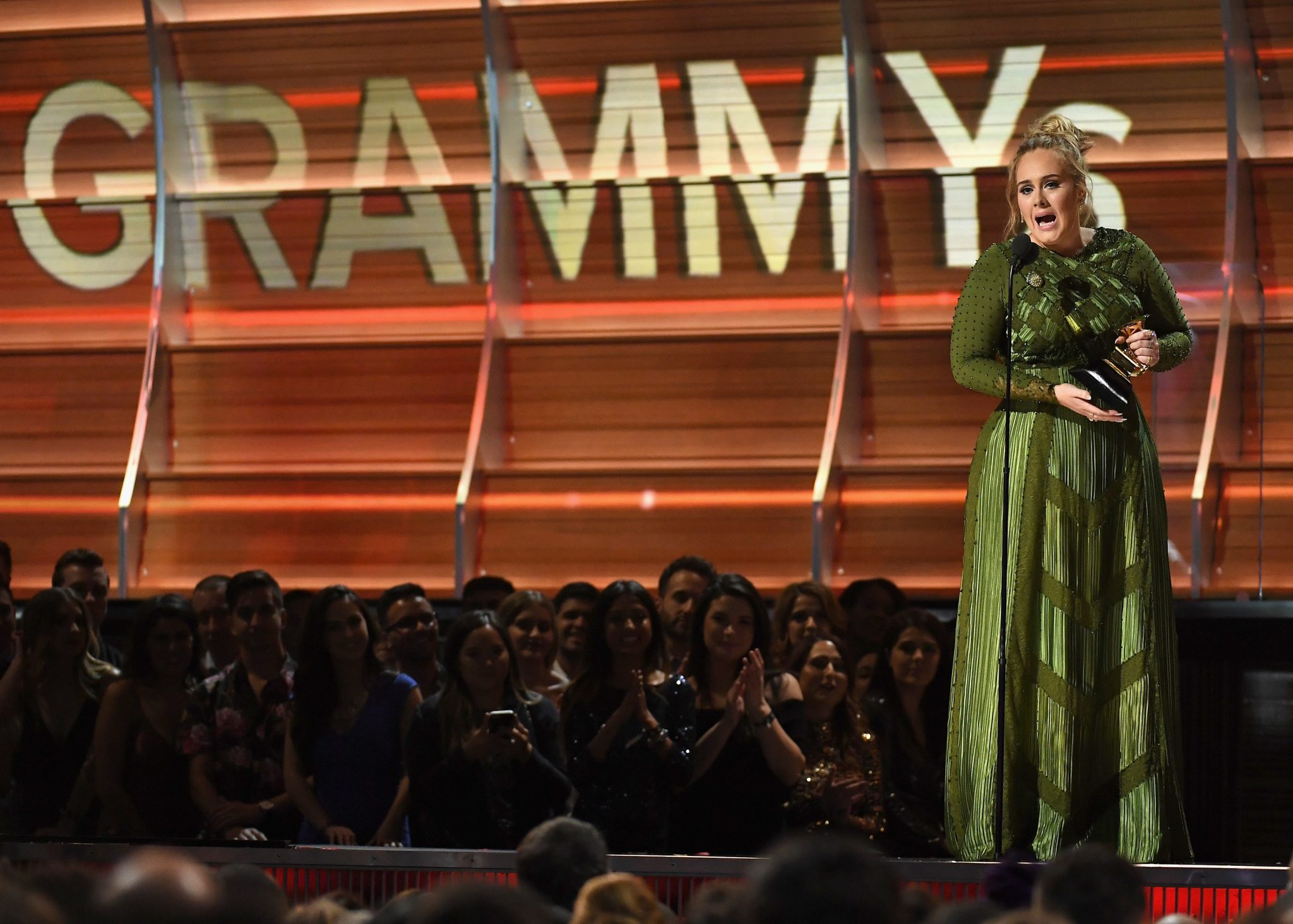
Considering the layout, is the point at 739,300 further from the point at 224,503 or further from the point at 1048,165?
the point at 1048,165

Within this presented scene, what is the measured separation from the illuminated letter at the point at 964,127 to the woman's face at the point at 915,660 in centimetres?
258

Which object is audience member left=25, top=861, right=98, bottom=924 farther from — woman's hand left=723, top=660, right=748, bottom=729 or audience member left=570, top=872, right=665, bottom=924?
woman's hand left=723, top=660, right=748, bottom=729

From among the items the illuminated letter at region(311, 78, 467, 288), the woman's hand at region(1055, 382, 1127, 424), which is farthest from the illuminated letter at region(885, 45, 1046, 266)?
the woman's hand at region(1055, 382, 1127, 424)

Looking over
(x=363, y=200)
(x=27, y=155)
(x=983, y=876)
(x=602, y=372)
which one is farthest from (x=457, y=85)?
(x=983, y=876)

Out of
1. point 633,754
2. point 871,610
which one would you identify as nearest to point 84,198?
point 871,610

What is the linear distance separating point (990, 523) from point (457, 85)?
13.1 ft

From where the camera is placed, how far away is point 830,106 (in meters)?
6.71

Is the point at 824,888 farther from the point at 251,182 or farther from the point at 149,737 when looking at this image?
the point at 251,182

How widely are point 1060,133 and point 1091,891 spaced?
189 cm

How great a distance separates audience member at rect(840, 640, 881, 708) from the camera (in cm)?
434

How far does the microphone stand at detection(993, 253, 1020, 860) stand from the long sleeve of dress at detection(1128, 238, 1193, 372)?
9.8 inches

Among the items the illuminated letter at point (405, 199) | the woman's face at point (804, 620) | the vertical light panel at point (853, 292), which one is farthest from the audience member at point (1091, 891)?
the illuminated letter at point (405, 199)

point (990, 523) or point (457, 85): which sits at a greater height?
point (457, 85)

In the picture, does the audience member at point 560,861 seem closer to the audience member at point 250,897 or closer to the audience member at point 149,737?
the audience member at point 250,897
